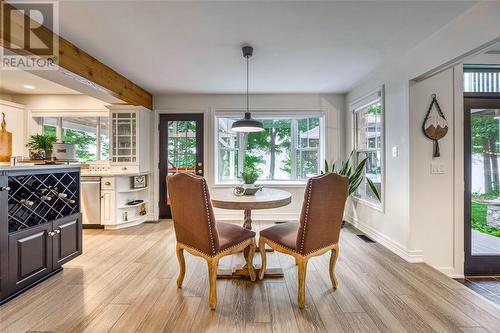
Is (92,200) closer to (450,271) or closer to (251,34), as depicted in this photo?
(251,34)

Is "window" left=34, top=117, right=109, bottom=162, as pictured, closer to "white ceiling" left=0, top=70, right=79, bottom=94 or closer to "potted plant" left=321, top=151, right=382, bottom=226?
"white ceiling" left=0, top=70, right=79, bottom=94

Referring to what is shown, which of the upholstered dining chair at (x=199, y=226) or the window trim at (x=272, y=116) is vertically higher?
the window trim at (x=272, y=116)

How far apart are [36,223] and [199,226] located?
1580mm

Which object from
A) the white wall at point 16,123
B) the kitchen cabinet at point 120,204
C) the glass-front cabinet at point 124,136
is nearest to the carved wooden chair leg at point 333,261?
the kitchen cabinet at point 120,204

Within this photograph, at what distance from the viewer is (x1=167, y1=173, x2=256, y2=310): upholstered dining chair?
1.78 m

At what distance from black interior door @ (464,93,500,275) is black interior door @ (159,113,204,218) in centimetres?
380

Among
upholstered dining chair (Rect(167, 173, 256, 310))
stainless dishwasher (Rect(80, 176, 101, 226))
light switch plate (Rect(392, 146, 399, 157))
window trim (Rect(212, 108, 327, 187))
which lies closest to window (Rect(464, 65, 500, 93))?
Answer: light switch plate (Rect(392, 146, 399, 157))

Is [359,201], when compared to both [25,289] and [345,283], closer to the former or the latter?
[345,283]

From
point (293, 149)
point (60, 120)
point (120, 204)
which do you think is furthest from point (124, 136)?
point (293, 149)

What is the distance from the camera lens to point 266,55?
2770 millimetres

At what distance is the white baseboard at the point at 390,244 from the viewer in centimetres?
263

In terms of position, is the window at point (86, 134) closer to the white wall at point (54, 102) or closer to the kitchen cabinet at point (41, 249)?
the white wall at point (54, 102)

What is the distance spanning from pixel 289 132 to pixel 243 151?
97 centimetres

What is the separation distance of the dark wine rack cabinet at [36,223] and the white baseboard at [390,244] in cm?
361
